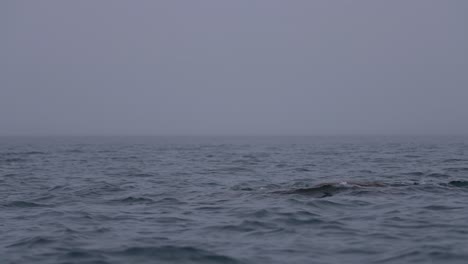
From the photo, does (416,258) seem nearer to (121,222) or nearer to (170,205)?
(121,222)

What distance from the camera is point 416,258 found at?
417 inches

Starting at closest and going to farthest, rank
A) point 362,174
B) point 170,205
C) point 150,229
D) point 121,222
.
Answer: point 150,229, point 121,222, point 170,205, point 362,174

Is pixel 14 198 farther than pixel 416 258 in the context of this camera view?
Yes

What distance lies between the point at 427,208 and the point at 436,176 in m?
10.6

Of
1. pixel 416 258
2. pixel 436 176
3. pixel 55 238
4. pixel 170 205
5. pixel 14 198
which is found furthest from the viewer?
pixel 436 176

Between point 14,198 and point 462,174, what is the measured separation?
65.9 ft

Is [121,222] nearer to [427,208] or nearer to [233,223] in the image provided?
[233,223]

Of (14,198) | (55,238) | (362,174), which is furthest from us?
(362,174)

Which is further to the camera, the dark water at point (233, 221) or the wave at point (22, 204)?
the wave at point (22, 204)

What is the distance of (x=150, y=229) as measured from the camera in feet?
45.0

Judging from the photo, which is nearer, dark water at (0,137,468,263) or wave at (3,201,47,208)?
dark water at (0,137,468,263)

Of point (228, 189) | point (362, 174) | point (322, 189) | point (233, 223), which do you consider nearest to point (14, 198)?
point (228, 189)

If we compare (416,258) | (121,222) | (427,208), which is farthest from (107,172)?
(416,258)

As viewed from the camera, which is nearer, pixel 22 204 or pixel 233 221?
pixel 233 221
